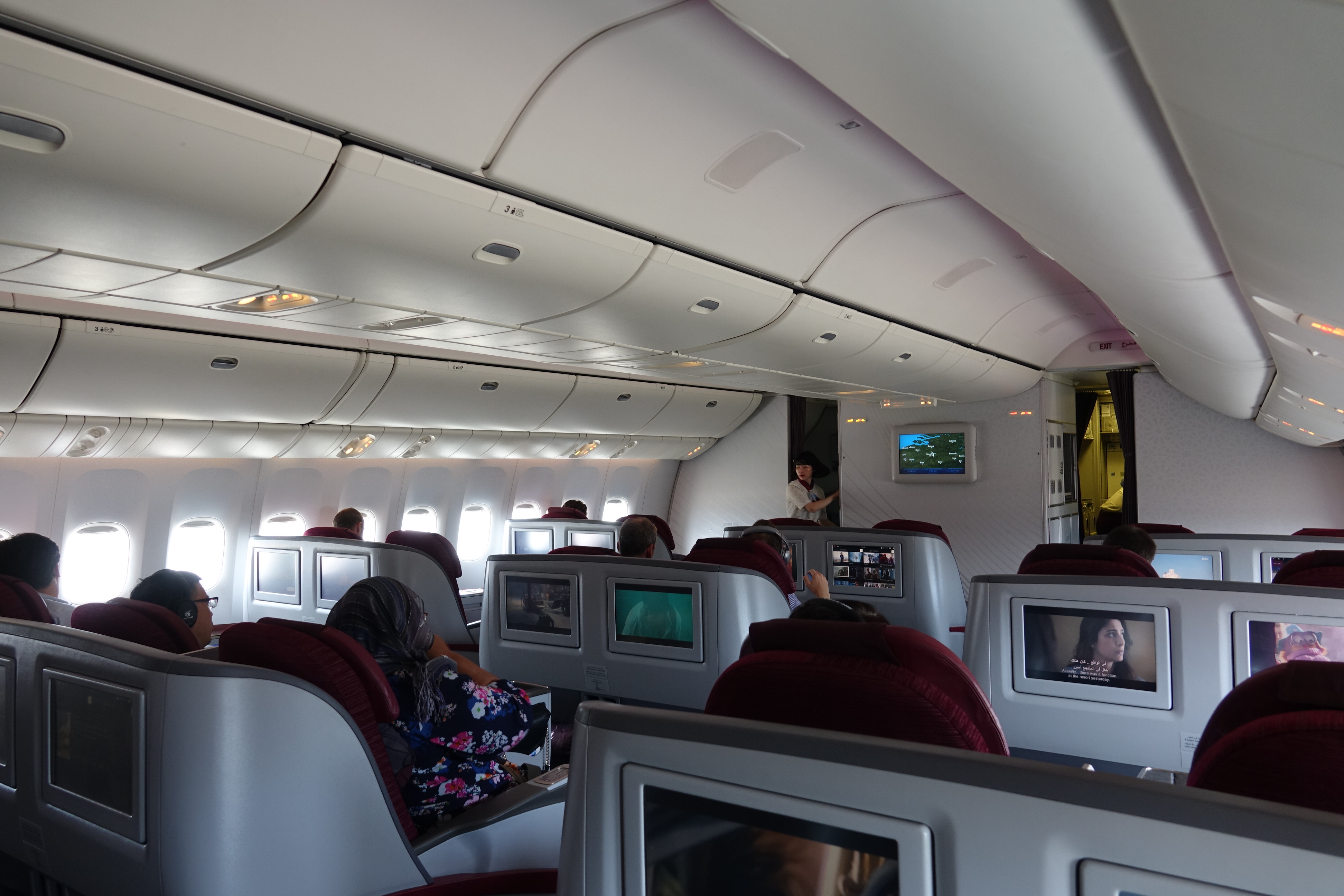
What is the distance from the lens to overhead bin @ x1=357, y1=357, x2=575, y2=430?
26.3 ft

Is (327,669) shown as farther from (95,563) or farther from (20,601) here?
(95,563)

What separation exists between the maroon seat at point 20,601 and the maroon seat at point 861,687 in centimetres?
306

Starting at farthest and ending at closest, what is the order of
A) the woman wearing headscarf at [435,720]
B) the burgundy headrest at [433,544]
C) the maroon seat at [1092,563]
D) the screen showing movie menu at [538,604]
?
the burgundy headrest at [433,544]
the screen showing movie menu at [538,604]
the maroon seat at [1092,563]
the woman wearing headscarf at [435,720]

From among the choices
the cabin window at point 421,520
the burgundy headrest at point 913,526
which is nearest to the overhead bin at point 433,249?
the burgundy headrest at point 913,526

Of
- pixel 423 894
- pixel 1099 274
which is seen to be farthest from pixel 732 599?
pixel 1099 274

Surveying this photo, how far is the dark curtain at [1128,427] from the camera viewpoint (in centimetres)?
1042

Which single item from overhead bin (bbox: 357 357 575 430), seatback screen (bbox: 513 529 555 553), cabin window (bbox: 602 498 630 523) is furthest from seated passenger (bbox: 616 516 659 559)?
cabin window (bbox: 602 498 630 523)

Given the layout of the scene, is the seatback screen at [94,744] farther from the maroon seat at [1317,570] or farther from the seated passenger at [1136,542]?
the seated passenger at [1136,542]

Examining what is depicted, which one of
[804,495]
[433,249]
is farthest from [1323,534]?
[433,249]

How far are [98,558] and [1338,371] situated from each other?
9168 millimetres

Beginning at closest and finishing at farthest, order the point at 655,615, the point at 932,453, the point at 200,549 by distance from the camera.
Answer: the point at 655,615
the point at 200,549
the point at 932,453

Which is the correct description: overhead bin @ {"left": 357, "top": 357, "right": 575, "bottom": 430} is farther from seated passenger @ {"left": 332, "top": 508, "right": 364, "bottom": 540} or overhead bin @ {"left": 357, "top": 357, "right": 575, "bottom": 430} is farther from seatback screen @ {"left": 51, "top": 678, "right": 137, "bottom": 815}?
seatback screen @ {"left": 51, "top": 678, "right": 137, "bottom": 815}

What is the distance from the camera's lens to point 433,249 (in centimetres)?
331

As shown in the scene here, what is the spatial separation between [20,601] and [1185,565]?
233 inches
